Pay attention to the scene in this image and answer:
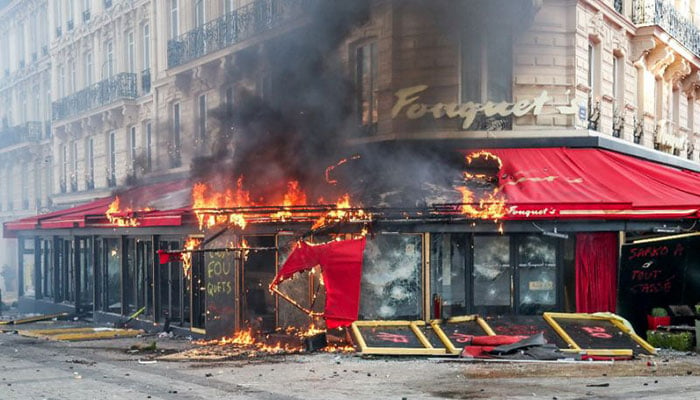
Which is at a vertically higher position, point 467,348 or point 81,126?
point 81,126

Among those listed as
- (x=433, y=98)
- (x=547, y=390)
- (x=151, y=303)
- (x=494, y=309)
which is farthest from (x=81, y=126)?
(x=547, y=390)

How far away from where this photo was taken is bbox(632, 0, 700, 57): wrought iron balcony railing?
1889cm

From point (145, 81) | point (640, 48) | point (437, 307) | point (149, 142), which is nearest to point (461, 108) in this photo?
point (437, 307)

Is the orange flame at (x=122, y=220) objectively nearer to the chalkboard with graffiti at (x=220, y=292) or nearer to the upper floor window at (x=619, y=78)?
the chalkboard with graffiti at (x=220, y=292)

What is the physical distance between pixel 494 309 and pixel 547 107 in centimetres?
395

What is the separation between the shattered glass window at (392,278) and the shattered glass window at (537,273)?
1.88 metres

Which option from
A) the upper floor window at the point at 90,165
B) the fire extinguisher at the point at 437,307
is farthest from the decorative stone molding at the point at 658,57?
the upper floor window at the point at 90,165

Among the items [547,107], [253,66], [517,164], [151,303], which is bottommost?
[151,303]

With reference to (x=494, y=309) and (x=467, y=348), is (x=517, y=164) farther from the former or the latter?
(x=467, y=348)

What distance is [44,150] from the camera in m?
34.2

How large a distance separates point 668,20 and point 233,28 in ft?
33.4

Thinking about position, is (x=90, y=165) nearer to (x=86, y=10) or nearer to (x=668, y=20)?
(x=86, y=10)

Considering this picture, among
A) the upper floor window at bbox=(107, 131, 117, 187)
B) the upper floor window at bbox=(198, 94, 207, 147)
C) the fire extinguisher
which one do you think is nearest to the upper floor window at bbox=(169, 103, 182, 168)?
the upper floor window at bbox=(198, 94, 207, 147)

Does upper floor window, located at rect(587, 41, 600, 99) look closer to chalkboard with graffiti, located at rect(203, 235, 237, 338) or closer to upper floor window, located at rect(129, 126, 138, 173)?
chalkboard with graffiti, located at rect(203, 235, 237, 338)
